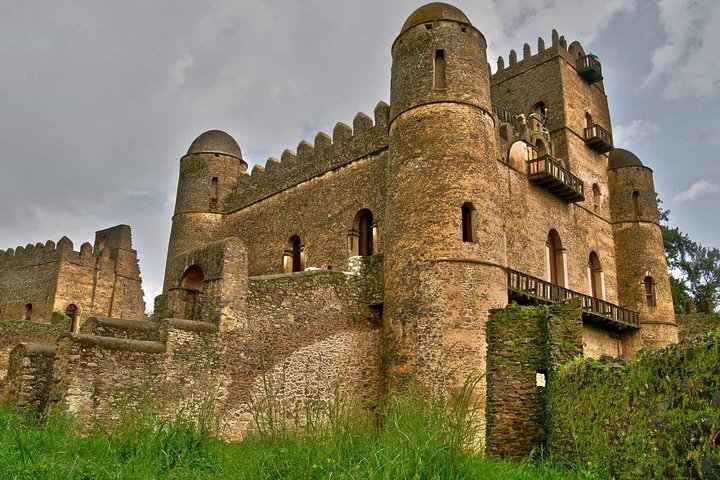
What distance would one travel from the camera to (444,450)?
6145 millimetres

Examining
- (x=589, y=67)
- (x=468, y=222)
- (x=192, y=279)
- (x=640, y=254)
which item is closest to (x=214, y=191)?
(x=192, y=279)

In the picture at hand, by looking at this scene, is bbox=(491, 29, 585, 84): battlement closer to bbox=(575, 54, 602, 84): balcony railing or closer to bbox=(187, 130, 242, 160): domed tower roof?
bbox=(575, 54, 602, 84): balcony railing

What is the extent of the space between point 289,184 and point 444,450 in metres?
17.0

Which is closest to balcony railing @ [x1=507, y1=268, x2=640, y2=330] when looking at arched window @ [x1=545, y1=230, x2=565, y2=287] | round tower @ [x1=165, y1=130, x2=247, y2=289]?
arched window @ [x1=545, y1=230, x2=565, y2=287]

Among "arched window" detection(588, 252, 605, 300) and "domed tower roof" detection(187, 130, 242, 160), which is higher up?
"domed tower roof" detection(187, 130, 242, 160)

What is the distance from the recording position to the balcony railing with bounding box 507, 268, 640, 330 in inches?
677

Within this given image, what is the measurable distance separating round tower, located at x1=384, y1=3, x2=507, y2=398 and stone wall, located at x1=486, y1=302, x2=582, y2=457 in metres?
3.70

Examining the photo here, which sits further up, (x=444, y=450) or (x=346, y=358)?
(x=346, y=358)

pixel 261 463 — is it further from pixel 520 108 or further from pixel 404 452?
pixel 520 108

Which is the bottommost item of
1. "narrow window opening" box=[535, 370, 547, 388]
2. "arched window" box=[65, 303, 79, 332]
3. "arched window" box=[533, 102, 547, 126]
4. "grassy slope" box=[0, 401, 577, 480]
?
"grassy slope" box=[0, 401, 577, 480]

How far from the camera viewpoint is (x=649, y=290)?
2433 centimetres

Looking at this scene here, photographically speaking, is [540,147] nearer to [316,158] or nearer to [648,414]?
[316,158]

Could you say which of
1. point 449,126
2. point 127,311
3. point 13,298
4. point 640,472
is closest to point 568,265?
point 449,126

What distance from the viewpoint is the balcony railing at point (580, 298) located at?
17.2 metres
